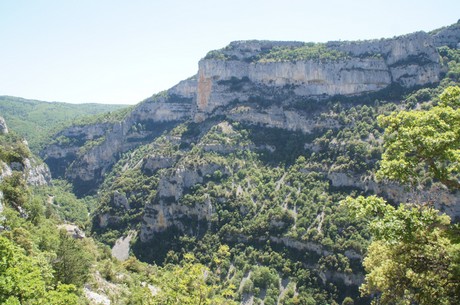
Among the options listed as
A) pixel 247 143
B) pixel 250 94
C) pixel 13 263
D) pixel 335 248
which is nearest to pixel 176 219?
pixel 247 143

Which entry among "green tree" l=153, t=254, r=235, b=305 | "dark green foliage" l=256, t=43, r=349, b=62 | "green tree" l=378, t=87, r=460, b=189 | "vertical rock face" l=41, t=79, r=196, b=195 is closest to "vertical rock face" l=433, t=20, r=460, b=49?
"dark green foliage" l=256, t=43, r=349, b=62

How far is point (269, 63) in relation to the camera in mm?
116750

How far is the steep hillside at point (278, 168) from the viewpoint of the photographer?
64.8 meters

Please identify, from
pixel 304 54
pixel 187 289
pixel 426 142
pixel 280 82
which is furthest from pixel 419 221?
pixel 304 54

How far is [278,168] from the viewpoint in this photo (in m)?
90.9

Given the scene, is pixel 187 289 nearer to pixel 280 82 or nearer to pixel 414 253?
pixel 414 253

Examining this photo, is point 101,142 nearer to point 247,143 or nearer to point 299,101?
point 247,143

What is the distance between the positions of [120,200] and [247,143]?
3678cm

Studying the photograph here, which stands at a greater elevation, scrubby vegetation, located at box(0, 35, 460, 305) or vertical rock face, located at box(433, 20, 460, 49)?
vertical rock face, located at box(433, 20, 460, 49)

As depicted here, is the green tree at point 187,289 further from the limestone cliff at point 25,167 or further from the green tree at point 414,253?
the limestone cliff at point 25,167

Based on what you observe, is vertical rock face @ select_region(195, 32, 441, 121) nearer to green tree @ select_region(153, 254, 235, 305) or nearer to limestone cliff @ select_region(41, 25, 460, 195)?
limestone cliff @ select_region(41, 25, 460, 195)

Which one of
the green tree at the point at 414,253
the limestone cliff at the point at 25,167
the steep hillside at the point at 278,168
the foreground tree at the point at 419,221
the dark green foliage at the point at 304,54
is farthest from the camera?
the dark green foliage at the point at 304,54

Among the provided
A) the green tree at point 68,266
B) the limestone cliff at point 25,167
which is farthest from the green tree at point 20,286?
the limestone cliff at point 25,167

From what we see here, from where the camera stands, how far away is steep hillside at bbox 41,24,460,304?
64.8 metres
